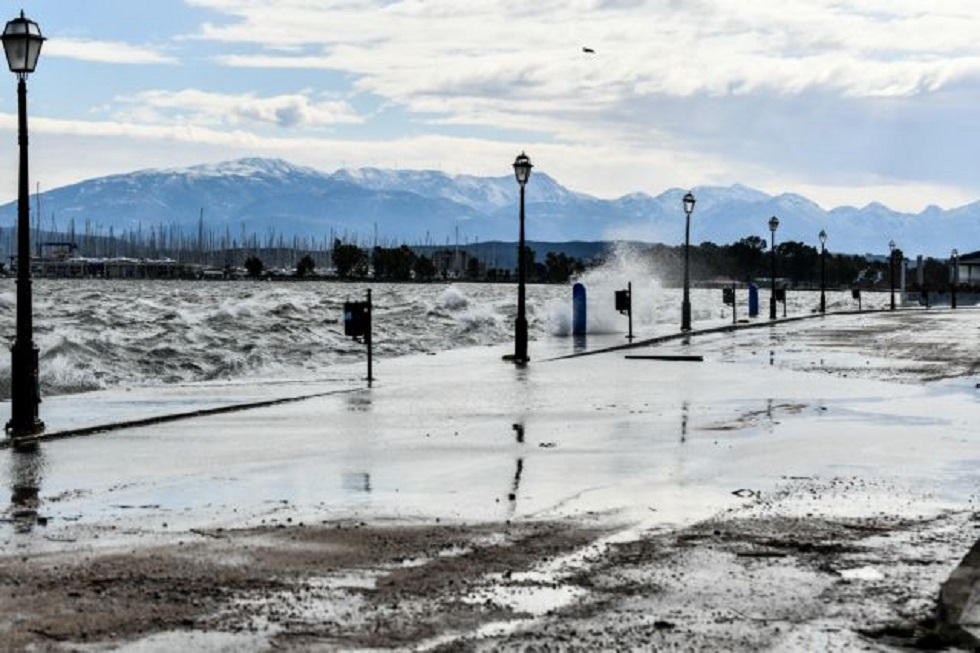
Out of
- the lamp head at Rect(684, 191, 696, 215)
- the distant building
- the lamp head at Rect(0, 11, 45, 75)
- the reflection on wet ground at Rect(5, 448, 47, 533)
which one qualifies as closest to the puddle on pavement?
the reflection on wet ground at Rect(5, 448, 47, 533)

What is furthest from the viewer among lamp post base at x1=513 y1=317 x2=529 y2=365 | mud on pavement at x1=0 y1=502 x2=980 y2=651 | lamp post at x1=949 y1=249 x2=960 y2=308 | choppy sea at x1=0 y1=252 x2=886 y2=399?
lamp post at x1=949 y1=249 x2=960 y2=308

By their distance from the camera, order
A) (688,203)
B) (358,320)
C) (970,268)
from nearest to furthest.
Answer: (358,320) → (688,203) → (970,268)

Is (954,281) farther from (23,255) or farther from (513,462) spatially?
(513,462)

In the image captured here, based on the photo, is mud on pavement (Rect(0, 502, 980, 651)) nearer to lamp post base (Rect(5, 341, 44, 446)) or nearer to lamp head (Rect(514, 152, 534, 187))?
lamp post base (Rect(5, 341, 44, 446))

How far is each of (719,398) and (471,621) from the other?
16.2 m

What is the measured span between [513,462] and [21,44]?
832cm

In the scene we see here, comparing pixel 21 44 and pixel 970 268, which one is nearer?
pixel 21 44

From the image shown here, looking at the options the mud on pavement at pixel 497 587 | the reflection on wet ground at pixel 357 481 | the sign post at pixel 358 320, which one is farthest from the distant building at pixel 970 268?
the mud on pavement at pixel 497 587

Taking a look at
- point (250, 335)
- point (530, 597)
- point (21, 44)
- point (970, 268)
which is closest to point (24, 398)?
point (21, 44)

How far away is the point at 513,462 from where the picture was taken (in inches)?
590

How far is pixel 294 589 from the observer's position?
8.67 metres

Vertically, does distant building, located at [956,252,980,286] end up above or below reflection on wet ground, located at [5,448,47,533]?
above

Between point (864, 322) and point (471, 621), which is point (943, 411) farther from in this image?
point (864, 322)

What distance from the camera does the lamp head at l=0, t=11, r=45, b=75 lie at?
59.4 feet
